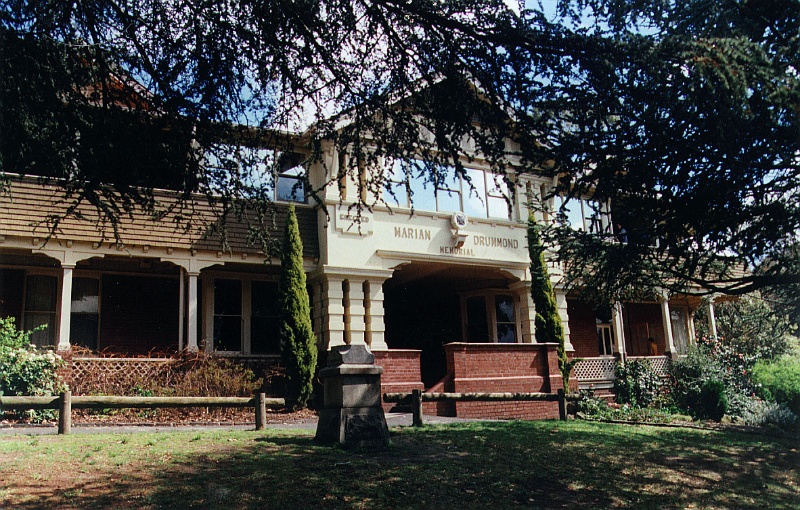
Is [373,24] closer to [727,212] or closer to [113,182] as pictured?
[113,182]

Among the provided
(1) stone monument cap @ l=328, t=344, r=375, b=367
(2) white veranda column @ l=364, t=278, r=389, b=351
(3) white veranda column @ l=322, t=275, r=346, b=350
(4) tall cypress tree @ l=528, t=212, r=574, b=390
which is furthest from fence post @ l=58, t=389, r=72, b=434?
(4) tall cypress tree @ l=528, t=212, r=574, b=390

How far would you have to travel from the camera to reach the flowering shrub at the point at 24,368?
13805mm

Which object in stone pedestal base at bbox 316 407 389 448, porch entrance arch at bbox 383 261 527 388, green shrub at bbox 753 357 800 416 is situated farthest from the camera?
porch entrance arch at bbox 383 261 527 388

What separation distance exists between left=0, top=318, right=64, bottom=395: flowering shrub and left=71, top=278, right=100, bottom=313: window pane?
12.8 feet

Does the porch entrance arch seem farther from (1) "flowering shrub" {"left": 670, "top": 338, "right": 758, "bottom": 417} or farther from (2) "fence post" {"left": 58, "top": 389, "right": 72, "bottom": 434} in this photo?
(2) "fence post" {"left": 58, "top": 389, "right": 72, "bottom": 434}

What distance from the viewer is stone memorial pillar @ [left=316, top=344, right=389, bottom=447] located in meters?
9.42

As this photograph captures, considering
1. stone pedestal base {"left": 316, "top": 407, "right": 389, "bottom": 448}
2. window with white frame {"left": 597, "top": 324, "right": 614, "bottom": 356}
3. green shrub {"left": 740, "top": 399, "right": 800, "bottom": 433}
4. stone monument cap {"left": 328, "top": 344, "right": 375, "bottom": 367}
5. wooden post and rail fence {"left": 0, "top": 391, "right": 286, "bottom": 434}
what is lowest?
green shrub {"left": 740, "top": 399, "right": 800, "bottom": 433}

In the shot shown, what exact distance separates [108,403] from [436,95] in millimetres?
7951

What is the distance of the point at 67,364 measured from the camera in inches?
596

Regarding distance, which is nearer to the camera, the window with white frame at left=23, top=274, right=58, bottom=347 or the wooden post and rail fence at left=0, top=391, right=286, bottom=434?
the wooden post and rail fence at left=0, top=391, right=286, bottom=434

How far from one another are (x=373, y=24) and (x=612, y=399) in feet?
58.9

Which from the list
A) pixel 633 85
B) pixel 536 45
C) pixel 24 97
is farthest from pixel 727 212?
pixel 24 97

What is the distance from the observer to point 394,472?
26.6 ft

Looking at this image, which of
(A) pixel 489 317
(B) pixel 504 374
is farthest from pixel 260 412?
(A) pixel 489 317
